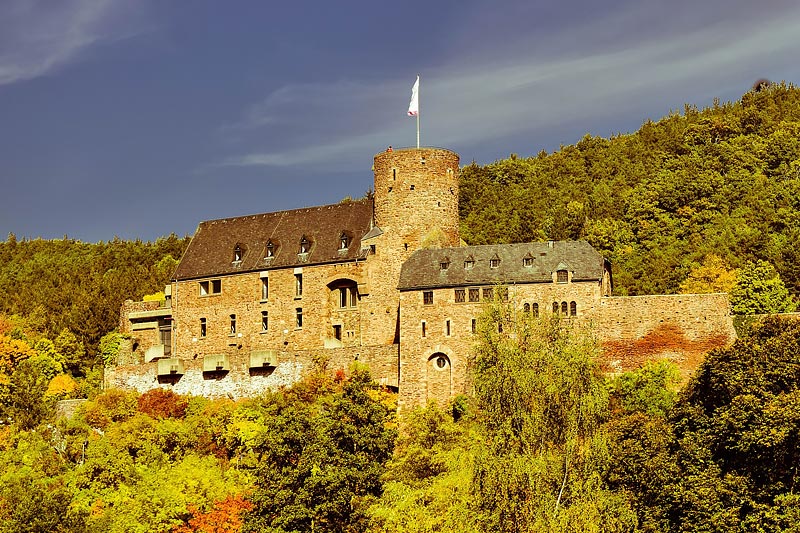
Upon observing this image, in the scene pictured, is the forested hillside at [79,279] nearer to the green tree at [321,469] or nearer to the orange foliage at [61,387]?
the orange foliage at [61,387]

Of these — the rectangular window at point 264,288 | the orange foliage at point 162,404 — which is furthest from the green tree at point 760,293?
the orange foliage at point 162,404

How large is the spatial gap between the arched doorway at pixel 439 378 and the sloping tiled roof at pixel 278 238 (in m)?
8.61

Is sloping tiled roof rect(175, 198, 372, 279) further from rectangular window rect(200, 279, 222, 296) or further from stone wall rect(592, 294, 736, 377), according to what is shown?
stone wall rect(592, 294, 736, 377)

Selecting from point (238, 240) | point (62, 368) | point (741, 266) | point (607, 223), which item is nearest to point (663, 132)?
point (607, 223)

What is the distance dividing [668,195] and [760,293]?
18.3 m

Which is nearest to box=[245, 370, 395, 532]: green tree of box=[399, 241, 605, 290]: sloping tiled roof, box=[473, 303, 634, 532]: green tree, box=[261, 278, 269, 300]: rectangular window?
box=[473, 303, 634, 532]: green tree

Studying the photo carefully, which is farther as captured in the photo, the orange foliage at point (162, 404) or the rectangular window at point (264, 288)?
the rectangular window at point (264, 288)

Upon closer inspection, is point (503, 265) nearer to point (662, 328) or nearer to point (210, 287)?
point (662, 328)

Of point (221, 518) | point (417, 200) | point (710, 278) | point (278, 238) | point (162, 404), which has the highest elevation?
point (417, 200)

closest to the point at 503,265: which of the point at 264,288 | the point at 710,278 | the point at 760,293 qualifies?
the point at 264,288

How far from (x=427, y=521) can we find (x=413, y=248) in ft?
79.5

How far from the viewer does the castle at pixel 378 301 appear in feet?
180

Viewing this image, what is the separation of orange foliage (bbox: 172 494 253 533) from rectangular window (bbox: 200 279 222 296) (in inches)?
842

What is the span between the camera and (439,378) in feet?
186
